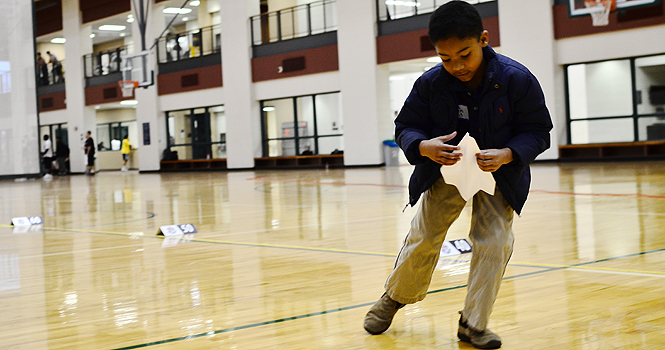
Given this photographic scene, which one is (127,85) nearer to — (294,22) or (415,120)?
(294,22)

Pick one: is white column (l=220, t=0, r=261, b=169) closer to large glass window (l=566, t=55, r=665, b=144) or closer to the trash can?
the trash can

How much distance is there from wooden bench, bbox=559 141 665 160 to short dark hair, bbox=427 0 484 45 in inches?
710

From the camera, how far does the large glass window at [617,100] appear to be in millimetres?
19016

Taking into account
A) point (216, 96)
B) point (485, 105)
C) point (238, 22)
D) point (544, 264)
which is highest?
point (238, 22)

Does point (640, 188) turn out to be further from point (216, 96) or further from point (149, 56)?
point (216, 96)

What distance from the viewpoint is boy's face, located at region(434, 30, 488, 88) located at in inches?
101

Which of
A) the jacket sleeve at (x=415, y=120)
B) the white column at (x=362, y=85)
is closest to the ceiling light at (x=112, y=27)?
the white column at (x=362, y=85)

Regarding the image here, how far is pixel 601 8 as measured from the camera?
16484 millimetres

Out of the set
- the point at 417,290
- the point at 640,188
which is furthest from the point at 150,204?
the point at 417,290

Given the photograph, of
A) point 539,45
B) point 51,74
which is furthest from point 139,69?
point 539,45

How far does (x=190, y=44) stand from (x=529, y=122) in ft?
98.2

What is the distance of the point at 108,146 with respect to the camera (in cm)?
4306

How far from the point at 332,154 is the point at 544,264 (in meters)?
22.2

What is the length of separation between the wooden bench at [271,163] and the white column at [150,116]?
792mm
